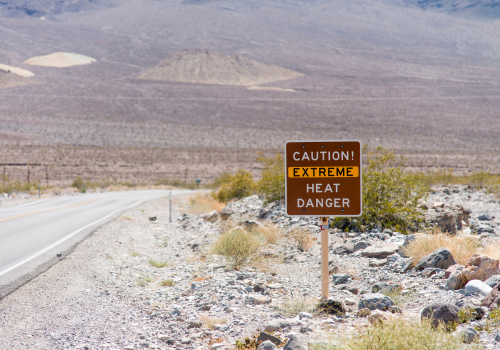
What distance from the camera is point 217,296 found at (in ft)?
19.9

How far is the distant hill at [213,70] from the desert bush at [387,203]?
353 ft

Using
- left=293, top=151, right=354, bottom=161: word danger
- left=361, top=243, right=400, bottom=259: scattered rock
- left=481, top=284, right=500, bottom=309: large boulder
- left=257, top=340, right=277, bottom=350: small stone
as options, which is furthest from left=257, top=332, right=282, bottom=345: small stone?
left=361, top=243, right=400, bottom=259: scattered rock

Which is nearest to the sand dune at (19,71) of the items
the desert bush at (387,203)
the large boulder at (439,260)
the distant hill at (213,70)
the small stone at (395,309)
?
the distant hill at (213,70)

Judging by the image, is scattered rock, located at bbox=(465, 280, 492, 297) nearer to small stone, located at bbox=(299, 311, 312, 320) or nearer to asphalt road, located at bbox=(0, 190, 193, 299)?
small stone, located at bbox=(299, 311, 312, 320)

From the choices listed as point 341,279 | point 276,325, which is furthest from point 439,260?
point 276,325

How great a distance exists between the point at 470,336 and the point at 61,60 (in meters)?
146

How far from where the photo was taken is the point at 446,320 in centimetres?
423

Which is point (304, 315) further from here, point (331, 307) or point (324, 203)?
point (324, 203)

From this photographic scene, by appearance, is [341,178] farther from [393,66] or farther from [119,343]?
[393,66]

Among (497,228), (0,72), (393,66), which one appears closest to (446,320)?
(497,228)

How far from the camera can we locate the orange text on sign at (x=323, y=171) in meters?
5.00

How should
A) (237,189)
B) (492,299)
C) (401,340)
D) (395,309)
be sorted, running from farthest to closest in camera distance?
(237,189) → (395,309) → (492,299) → (401,340)

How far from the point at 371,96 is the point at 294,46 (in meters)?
68.5

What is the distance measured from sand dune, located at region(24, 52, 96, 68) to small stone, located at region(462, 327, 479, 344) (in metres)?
137
